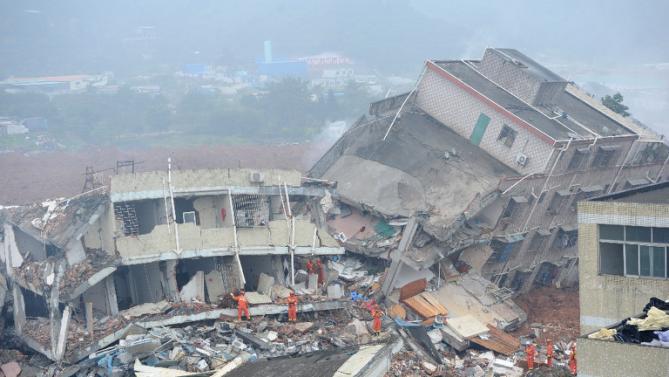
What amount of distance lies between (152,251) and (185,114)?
38.4 metres

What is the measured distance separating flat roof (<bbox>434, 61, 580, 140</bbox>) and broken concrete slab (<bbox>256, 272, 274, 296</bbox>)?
382 inches

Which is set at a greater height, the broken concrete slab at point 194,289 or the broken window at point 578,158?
the broken window at point 578,158

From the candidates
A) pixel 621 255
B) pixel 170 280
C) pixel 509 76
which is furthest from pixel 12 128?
pixel 621 255

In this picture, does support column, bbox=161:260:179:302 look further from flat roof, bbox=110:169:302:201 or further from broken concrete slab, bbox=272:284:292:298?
broken concrete slab, bbox=272:284:292:298

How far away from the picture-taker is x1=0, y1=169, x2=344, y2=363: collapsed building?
18.7 m

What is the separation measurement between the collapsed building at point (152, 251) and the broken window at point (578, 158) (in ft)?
28.8

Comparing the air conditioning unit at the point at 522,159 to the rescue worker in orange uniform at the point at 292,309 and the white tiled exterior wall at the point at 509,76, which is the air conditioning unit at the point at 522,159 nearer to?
the white tiled exterior wall at the point at 509,76

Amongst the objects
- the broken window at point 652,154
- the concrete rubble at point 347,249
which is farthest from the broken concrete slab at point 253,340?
the broken window at point 652,154

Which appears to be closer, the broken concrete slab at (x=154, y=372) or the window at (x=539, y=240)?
the broken concrete slab at (x=154, y=372)

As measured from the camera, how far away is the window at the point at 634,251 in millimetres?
15656

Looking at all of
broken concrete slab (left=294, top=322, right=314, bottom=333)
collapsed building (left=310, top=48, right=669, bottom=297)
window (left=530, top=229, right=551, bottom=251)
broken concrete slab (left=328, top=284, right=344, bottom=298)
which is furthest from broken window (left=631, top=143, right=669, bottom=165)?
broken concrete slab (left=294, top=322, right=314, bottom=333)

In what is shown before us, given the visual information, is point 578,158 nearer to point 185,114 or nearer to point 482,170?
point 482,170

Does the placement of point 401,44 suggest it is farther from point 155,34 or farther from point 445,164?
point 445,164

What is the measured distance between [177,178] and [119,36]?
69.3m
